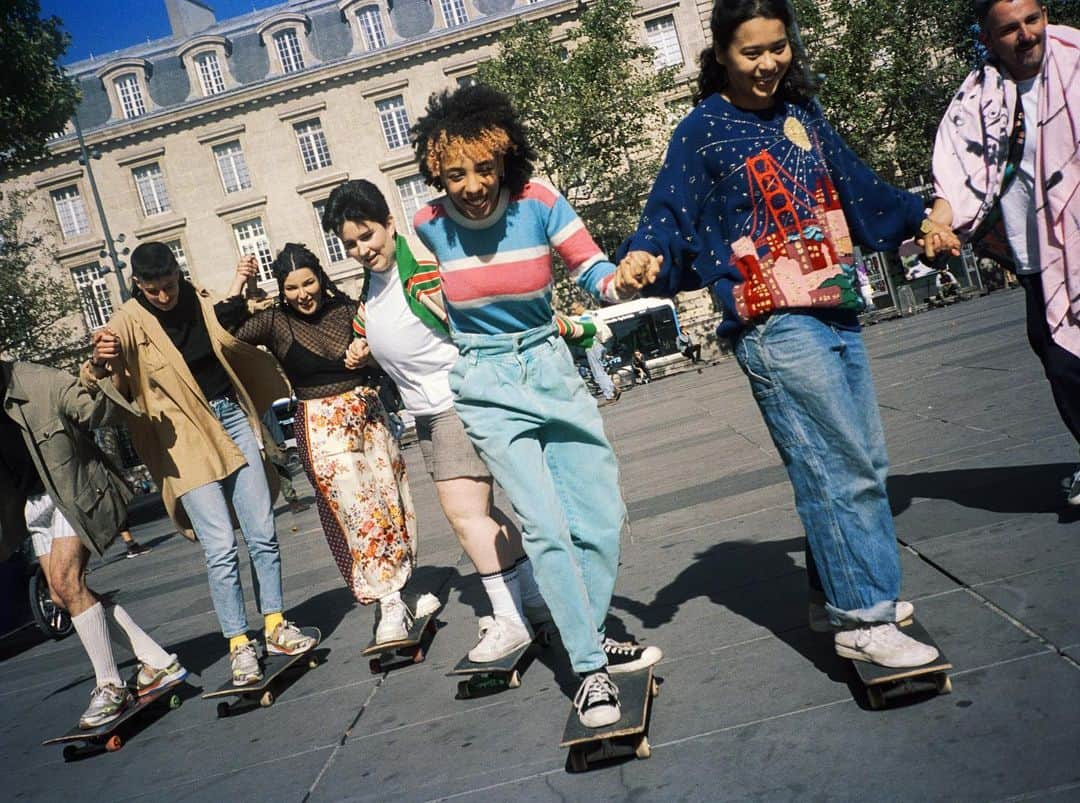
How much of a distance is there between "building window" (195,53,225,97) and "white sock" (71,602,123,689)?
132 feet

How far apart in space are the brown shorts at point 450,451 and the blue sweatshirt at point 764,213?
1288 millimetres

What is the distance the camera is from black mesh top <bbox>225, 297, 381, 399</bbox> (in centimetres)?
468

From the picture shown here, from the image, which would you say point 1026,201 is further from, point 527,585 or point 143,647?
point 143,647

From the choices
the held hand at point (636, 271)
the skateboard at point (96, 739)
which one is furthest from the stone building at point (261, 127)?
the held hand at point (636, 271)

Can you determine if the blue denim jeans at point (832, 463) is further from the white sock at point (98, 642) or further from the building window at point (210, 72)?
the building window at point (210, 72)

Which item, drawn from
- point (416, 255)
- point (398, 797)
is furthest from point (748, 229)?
point (398, 797)

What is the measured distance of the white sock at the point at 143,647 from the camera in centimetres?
442

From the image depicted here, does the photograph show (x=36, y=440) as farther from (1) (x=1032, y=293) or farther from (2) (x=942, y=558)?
(1) (x=1032, y=293)

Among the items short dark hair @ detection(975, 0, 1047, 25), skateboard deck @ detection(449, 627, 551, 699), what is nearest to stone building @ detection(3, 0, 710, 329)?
short dark hair @ detection(975, 0, 1047, 25)

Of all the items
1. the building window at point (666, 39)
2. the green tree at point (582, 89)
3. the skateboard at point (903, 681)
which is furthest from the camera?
the building window at point (666, 39)

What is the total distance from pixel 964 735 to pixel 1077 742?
25 cm

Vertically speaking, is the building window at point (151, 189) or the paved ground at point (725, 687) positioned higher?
the building window at point (151, 189)

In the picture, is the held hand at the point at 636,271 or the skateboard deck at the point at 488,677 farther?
the skateboard deck at the point at 488,677

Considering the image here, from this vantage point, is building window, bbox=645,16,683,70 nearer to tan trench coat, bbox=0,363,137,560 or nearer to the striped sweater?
tan trench coat, bbox=0,363,137,560
